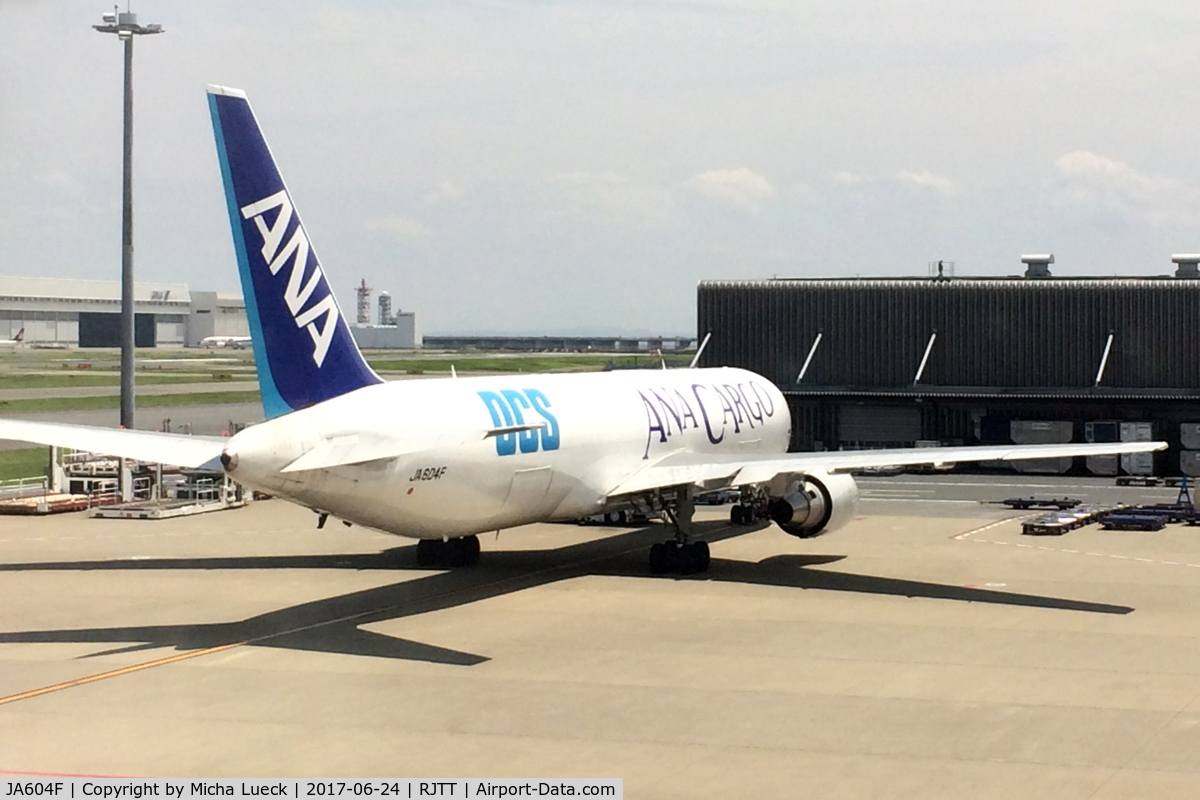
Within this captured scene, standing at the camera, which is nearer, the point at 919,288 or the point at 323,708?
the point at 323,708

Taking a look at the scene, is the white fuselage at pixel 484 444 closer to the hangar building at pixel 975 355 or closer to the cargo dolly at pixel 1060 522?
the cargo dolly at pixel 1060 522

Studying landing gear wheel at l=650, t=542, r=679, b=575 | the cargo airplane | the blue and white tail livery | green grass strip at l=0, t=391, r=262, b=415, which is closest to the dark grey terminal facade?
the cargo airplane

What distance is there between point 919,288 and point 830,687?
1762 inches

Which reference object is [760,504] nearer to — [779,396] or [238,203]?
[779,396]

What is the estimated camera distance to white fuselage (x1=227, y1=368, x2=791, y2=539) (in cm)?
2578

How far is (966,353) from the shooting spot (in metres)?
64.1

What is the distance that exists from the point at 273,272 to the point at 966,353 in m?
44.0

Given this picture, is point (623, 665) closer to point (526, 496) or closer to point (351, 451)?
point (351, 451)

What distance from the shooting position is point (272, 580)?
32.7 meters

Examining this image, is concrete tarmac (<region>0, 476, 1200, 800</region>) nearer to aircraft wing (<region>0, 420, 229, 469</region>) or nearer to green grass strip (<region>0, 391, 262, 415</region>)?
aircraft wing (<region>0, 420, 229, 469</region>)

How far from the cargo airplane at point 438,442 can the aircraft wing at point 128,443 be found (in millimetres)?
44

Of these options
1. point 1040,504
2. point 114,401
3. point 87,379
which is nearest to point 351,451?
point 1040,504

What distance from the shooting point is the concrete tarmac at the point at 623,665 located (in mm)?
18141

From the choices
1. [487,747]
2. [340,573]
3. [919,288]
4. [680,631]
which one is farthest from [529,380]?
[919,288]
